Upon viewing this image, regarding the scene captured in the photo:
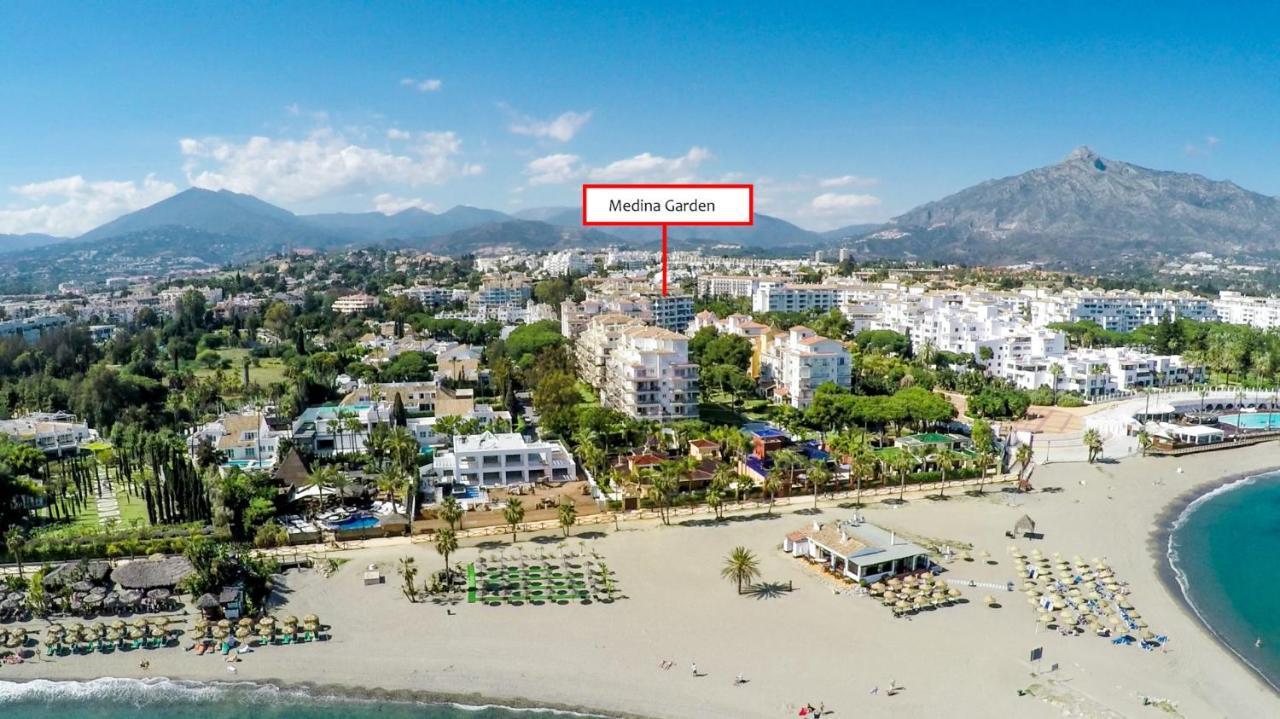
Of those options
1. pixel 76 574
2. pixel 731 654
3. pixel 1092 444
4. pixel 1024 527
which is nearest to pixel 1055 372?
pixel 1092 444

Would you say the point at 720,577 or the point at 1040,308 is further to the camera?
the point at 1040,308

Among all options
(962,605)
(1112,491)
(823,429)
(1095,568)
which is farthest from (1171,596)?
(823,429)

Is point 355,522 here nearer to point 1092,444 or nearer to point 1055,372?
point 1092,444

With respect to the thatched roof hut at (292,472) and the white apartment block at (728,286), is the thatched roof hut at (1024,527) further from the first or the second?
the white apartment block at (728,286)

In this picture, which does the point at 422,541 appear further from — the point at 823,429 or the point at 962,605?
the point at 823,429

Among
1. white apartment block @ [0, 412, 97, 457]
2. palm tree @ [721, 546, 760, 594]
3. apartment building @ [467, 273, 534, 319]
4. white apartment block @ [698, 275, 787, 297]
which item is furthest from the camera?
white apartment block @ [698, 275, 787, 297]

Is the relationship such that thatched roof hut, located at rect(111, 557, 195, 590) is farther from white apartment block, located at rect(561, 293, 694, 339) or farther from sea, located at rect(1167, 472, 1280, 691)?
white apartment block, located at rect(561, 293, 694, 339)

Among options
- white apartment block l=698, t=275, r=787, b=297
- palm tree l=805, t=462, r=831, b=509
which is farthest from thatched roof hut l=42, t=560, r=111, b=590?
white apartment block l=698, t=275, r=787, b=297
